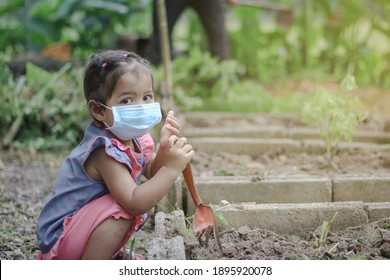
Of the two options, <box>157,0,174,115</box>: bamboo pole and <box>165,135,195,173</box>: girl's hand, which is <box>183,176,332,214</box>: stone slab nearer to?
<box>165,135,195,173</box>: girl's hand

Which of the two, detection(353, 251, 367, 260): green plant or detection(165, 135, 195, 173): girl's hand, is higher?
detection(165, 135, 195, 173): girl's hand

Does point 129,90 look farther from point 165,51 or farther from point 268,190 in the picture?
point 165,51

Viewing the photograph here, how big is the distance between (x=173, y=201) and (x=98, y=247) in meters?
1.01

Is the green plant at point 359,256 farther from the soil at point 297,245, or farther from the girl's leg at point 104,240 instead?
the girl's leg at point 104,240

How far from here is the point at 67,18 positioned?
814 cm

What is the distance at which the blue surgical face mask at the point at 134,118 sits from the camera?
269 cm

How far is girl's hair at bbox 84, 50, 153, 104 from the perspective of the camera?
107 inches

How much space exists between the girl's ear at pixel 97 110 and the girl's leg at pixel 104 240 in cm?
42

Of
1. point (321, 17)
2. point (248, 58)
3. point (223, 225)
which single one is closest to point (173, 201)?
point (223, 225)

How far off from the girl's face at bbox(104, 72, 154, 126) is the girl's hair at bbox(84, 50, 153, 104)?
16 millimetres

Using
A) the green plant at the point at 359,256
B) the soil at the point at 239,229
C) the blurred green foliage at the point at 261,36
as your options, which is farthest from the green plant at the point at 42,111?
the green plant at the point at 359,256

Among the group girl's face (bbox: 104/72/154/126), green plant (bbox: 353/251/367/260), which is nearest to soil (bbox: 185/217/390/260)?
green plant (bbox: 353/251/367/260)
